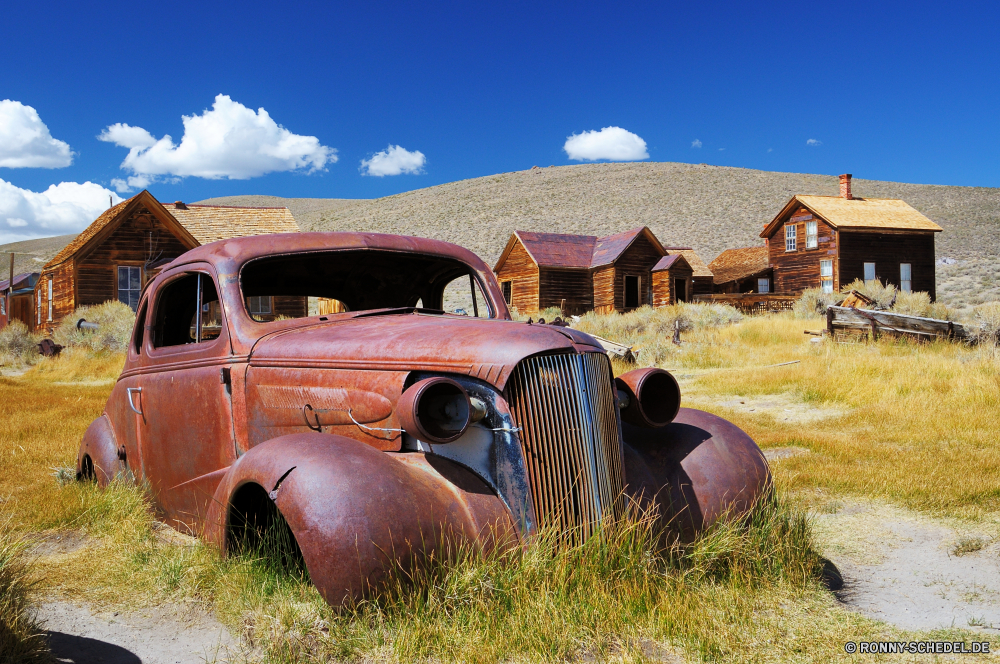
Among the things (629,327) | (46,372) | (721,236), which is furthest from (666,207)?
(46,372)

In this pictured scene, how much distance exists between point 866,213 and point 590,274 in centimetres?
1387

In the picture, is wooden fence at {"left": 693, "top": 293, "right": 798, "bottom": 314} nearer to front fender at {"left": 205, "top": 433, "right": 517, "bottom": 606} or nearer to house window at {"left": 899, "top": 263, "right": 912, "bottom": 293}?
house window at {"left": 899, "top": 263, "right": 912, "bottom": 293}

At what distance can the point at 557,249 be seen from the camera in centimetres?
Result: 3481

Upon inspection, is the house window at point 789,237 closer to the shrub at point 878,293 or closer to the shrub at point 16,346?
the shrub at point 878,293

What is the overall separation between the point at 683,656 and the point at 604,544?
498 mm

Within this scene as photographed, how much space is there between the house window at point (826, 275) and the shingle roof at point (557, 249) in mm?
11271

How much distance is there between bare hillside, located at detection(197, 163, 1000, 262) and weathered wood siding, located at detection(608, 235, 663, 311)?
26.6 meters

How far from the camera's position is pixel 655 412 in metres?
3.81

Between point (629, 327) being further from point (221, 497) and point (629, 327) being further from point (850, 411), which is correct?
point (221, 497)

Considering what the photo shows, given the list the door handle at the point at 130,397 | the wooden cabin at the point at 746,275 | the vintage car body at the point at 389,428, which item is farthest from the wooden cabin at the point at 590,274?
the vintage car body at the point at 389,428

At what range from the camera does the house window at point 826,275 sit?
34.2 m

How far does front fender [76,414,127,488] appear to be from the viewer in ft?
15.3

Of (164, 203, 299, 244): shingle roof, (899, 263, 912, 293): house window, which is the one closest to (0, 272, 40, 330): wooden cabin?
(164, 203, 299, 244): shingle roof

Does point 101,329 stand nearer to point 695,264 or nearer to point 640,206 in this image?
point 695,264
